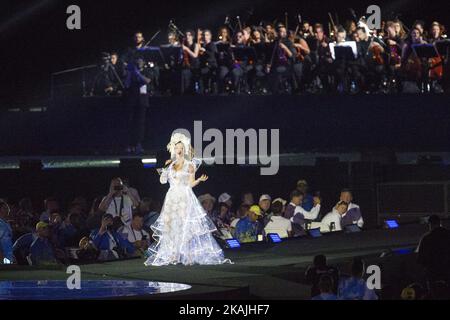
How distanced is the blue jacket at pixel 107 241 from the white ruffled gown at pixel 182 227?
1.13 m

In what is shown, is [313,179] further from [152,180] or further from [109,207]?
[109,207]

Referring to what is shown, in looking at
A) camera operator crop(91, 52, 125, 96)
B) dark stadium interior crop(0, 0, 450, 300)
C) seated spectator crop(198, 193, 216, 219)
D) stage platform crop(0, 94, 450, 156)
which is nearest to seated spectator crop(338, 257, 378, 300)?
dark stadium interior crop(0, 0, 450, 300)

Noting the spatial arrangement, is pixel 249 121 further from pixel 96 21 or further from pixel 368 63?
pixel 96 21

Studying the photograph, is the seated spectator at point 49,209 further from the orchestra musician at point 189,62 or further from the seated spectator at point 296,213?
the orchestra musician at point 189,62

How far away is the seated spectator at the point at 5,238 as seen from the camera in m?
15.2

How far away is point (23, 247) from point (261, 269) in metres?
3.16

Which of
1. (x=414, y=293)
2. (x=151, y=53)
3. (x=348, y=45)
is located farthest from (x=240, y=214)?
(x=348, y=45)

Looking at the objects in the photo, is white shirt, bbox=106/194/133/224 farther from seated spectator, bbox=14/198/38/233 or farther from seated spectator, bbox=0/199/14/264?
seated spectator, bbox=0/199/14/264

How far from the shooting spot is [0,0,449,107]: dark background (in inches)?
980

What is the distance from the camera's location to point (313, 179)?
793 inches

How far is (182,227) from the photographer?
1509cm

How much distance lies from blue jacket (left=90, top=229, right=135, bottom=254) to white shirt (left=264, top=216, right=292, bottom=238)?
7.12ft
